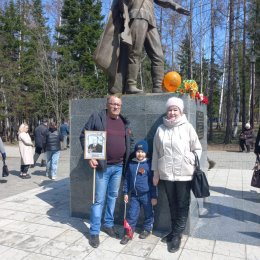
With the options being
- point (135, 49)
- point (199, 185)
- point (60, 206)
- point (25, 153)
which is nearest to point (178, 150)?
point (199, 185)

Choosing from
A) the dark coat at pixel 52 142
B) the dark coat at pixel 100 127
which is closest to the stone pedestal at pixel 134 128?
the dark coat at pixel 100 127

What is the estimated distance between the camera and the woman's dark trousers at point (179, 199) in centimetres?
396

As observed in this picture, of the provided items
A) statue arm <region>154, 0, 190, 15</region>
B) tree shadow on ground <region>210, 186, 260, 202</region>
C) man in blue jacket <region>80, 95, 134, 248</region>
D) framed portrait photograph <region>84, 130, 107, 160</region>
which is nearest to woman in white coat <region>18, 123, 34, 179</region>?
tree shadow on ground <region>210, 186, 260, 202</region>

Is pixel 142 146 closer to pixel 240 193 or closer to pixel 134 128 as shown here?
pixel 134 128

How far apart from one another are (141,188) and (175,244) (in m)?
0.84

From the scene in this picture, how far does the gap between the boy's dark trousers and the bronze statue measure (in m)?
1.73

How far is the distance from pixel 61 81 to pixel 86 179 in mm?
18382

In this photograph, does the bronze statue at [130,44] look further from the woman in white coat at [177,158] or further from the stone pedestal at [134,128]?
the woman in white coat at [177,158]

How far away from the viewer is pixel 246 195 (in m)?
6.82

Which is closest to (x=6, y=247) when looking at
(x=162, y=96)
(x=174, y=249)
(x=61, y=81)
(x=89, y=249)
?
(x=89, y=249)

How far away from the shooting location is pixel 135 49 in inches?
196

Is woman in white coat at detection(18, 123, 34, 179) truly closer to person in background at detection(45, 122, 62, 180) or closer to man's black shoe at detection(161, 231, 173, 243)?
person in background at detection(45, 122, 62, 180)

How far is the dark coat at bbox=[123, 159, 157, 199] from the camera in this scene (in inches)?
168

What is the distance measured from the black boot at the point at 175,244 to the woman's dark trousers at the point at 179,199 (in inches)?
1.9
